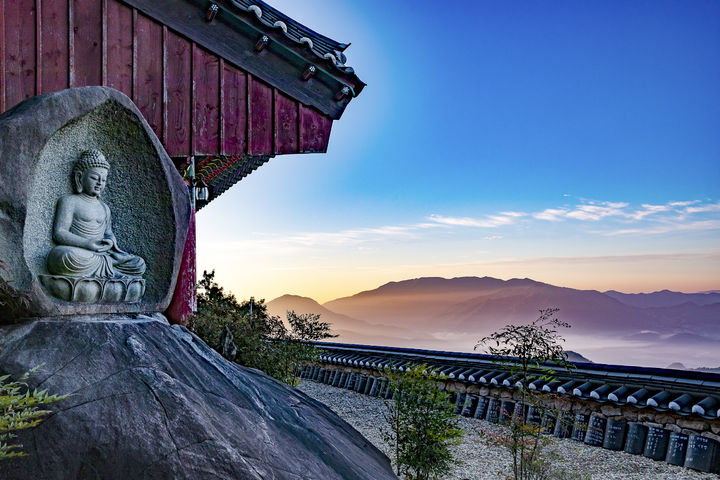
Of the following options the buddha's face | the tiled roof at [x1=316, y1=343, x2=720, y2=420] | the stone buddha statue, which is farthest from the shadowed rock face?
the tiled roof at [x1=316, y1=343, x2=720, y2=420]

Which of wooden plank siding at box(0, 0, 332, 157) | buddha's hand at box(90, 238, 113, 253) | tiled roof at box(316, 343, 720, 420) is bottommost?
tiled roof at box(316, 343, 720, 420)

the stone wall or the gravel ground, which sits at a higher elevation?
the stone wall

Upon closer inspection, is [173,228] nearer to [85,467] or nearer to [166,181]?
[166,181]

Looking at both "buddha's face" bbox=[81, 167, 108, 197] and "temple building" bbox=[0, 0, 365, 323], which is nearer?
"buddha's face" bbox=[81, 167, 108, 197]

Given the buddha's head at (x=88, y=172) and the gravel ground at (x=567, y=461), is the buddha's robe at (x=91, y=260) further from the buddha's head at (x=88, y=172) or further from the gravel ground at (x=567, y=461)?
the gravel ground at (x=567, y=461)

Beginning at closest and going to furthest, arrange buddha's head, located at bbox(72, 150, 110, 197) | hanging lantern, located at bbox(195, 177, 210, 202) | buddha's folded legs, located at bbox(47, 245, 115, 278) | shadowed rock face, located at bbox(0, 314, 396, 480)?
shadowed rock face, located at bbox(0, 314, 396, 480)
buddha's folded legs, located at bbox(47, 245, 115, 278)
buddha's head, located at bbox(72, 150, 110, 197)
hanging lantern, located at bbox(195, 177, 210, 202)

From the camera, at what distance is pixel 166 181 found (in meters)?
5.45

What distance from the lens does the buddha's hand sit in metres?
4.97

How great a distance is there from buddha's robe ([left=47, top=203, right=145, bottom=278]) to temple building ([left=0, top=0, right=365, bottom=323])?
1334 millimetres

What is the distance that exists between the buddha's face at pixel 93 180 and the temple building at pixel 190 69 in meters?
1.93

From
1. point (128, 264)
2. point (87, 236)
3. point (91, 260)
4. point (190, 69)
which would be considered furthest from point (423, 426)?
point (190, 69)

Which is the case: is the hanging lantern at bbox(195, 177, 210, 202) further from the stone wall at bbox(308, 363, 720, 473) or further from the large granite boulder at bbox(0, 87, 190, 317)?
the stone wall at bbox(308, 363, 720, 473)

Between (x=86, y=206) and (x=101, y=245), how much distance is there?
15.2 inches

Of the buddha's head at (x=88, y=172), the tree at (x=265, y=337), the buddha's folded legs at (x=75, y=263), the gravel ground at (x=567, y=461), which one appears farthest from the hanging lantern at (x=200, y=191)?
the buddha's folded legs at (x=75, y=263)
